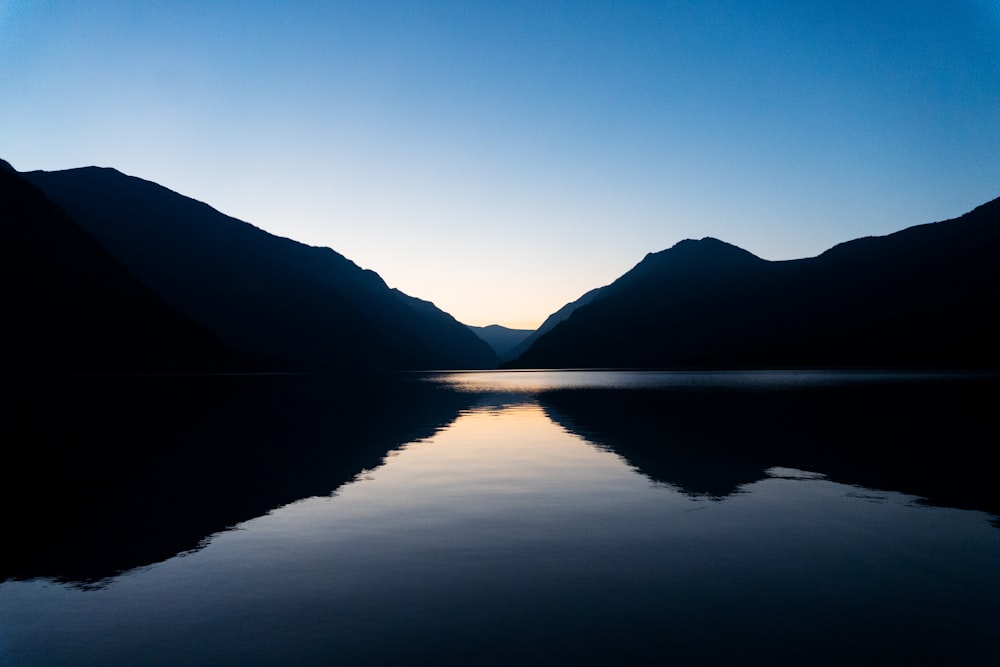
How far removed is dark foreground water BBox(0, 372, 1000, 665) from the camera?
9961mm

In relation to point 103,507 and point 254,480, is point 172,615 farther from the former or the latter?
point 254,480

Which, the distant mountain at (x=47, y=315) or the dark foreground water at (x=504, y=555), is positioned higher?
the distant mountain at (x=47, y=315)

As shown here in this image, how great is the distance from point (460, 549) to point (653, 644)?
6.78 m

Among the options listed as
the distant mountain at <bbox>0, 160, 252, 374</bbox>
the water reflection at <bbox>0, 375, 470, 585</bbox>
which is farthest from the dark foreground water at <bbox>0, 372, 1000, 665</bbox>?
the distant mountain at <bbox>0, 160, 252, 374</bbox>

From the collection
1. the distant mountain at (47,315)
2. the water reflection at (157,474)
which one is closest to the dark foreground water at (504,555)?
the water reflection at (157,474)

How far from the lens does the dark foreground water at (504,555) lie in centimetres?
996

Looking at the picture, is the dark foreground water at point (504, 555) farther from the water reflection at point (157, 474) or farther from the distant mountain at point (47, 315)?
the distant mountain at point (47, 315)

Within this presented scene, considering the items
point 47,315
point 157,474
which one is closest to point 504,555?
point 157,474

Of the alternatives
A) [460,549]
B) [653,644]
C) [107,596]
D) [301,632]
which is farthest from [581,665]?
[107,596]

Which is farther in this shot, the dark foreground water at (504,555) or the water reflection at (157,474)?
the water reflection at (157,474)

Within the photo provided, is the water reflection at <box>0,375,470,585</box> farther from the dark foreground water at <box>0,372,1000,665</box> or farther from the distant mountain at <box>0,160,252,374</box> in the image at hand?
the distant mountain at <box>0,160,252,374</box>

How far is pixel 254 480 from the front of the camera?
25.2 meters

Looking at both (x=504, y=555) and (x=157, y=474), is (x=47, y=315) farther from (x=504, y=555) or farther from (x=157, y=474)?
(x=504, y=555)

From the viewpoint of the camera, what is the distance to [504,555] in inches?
585
